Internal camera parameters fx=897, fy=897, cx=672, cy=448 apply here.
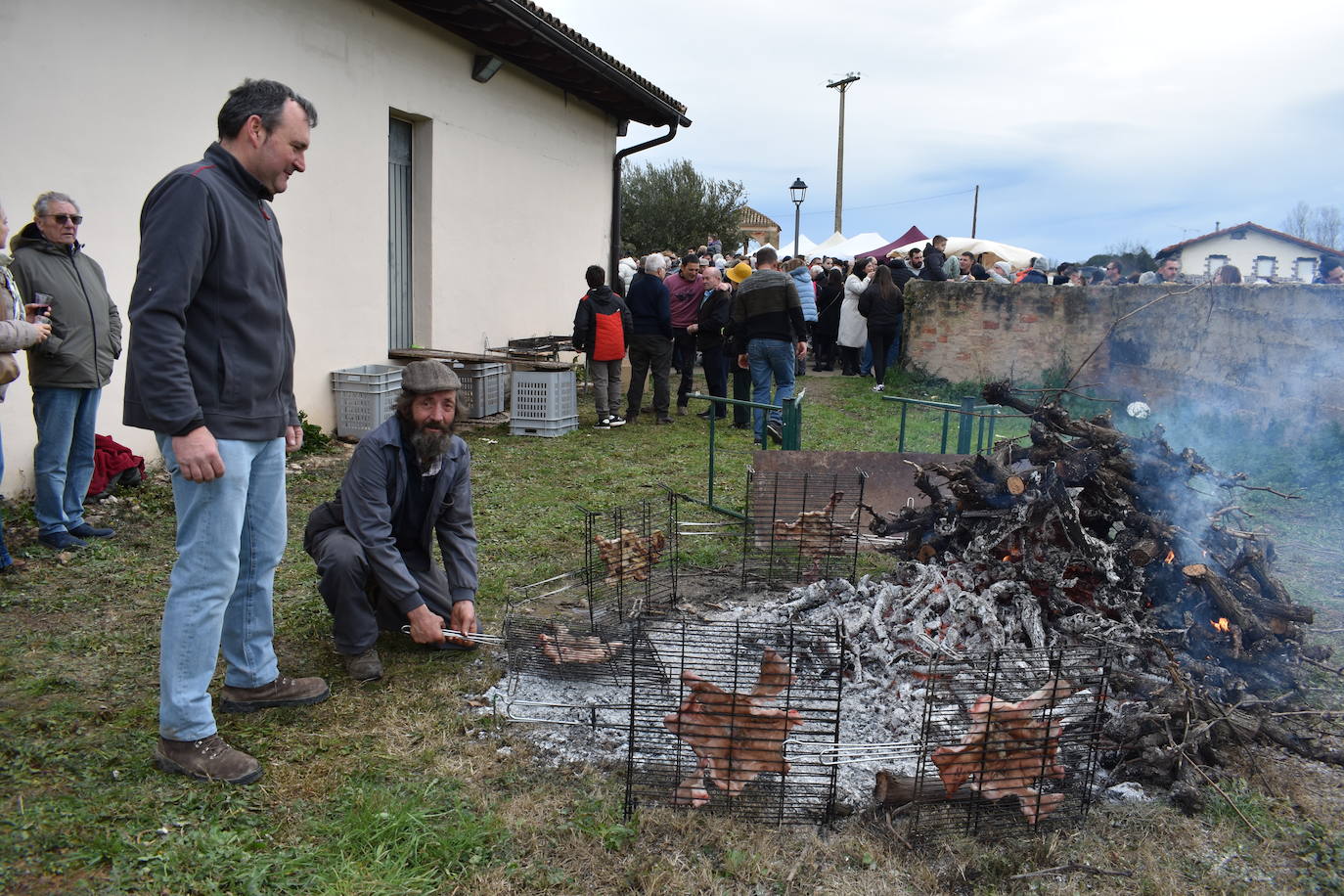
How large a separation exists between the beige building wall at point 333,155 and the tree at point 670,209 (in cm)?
1679

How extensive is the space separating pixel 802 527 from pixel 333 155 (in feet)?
19.7

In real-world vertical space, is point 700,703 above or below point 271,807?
above

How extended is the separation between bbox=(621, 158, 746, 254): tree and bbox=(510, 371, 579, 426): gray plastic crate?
2206 centimetres

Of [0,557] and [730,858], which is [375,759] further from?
[0,557]

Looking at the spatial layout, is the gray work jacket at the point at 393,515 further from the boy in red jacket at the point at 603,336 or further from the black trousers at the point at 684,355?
the black trousers at the point at 684,355

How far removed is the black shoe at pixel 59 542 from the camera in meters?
5.07

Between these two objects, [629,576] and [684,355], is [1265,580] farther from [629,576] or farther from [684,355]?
[684,355]

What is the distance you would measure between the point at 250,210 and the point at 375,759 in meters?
1.92

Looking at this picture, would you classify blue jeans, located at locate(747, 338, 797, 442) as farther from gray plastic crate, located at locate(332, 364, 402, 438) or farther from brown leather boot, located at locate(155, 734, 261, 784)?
brown leather boot, located at locate(155, 734, 261, 784)

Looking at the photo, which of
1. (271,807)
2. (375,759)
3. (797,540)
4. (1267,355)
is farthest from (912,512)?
(1267,355)

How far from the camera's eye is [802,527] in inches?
200

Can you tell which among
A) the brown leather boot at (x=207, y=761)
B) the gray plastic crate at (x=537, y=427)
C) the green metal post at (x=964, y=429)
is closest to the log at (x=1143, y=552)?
the green metal post at (x=964, y=429)

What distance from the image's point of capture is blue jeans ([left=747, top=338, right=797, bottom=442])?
8.86 meters

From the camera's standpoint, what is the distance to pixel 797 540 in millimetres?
5211
